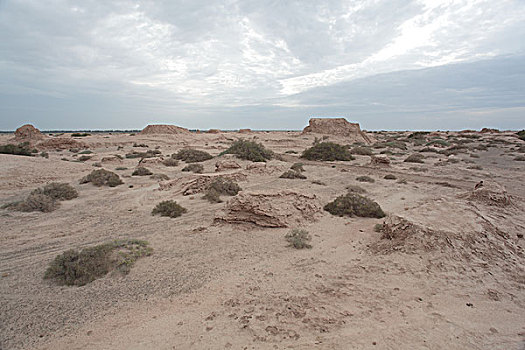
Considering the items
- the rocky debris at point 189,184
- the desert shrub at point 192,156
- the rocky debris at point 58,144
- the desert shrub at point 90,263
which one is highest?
the rocky debris at point 58,144

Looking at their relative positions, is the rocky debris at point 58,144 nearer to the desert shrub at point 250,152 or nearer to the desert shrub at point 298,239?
the desert shrub at point 250,152

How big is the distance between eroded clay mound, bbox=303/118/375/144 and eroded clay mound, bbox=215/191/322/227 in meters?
31.6

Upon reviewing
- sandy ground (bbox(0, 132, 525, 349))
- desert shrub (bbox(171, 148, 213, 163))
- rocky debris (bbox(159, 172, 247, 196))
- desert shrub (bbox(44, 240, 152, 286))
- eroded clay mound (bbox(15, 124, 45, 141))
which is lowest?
sandy ground (bbox(0, 132, 525, 349))

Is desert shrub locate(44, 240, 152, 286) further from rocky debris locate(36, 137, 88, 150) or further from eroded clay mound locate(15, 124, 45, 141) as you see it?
eroded clay mound locate(15, 124, 45, 141)

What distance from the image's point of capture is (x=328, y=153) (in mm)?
20828

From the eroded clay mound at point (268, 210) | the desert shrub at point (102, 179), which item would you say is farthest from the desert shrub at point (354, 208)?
the desert shrub at point (102, 179)

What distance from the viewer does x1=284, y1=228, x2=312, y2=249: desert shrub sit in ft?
17.1

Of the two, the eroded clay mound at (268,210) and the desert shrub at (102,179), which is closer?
the eroded clay mound at (268,210)

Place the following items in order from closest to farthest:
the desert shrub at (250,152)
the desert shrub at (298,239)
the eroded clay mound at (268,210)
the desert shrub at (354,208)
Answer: the desert shrub at (298,239) → the eroded clay mound at (268,210) → the desert shrub at (354,208) → the desert shrub at (250,152)

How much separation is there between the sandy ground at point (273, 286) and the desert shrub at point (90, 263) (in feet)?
0.43

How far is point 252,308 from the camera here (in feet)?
11.2

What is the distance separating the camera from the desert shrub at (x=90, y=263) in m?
4.06

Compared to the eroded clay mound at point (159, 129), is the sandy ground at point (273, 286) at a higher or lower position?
lower

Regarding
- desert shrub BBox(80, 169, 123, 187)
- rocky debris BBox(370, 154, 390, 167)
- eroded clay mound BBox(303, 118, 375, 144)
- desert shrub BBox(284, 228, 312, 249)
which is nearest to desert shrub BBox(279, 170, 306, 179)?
desert shrub BBox(284, 228, 312, 249)
